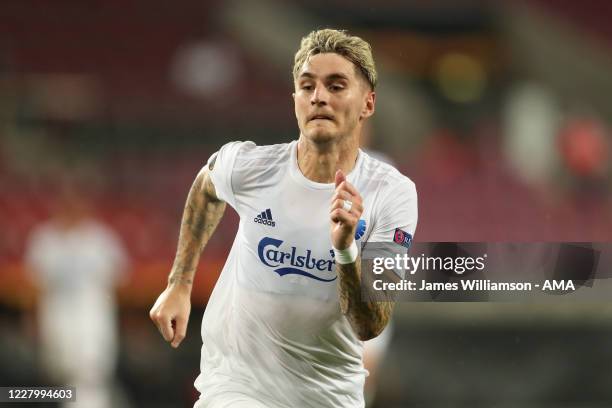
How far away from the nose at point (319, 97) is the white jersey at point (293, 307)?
284 millimetres

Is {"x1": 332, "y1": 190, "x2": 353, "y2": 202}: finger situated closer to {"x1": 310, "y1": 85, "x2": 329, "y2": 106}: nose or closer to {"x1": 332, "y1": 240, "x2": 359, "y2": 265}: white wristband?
{"x1": 332, "y1": 240, "x2": 359, "y2": 265}: white wristband

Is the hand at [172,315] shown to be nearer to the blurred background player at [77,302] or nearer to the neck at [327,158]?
the neck at [327,158]

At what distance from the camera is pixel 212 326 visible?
3.09 m

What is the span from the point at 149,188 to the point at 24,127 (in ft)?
4.96

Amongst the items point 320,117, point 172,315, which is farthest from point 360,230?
point 172,315

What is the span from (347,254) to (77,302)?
603cm

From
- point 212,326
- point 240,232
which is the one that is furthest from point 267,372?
point 240,232

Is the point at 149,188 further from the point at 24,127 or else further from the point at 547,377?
the point at 547,377

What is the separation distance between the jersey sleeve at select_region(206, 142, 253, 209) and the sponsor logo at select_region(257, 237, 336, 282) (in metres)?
0.27

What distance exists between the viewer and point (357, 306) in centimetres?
281

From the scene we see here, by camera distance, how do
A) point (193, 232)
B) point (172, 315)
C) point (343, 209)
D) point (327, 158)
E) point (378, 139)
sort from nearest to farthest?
point (343, 209) < point (327, 158) < point (172, 315) < point (193, 232) < point (378, 139)
